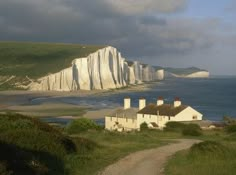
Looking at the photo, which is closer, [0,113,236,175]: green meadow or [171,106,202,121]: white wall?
[0,113,236,175]: green meadow

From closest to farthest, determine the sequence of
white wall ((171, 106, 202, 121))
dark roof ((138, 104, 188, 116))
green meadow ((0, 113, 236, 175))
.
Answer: green meadow ((0, 113, 236, 175)) → white wall ((171, 106, 202, 121)) → dark roof ((138, 104, 188, 116))

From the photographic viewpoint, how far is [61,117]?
67688 millimetres

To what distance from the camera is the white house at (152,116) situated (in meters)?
42.3

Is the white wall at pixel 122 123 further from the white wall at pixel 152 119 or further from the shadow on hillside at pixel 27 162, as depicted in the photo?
the shadow on hillside at pixel 27 162

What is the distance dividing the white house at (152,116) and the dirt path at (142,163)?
78.9 feet

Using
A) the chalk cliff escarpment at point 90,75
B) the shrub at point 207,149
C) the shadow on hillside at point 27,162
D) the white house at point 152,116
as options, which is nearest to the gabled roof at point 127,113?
the white house at point 152,116

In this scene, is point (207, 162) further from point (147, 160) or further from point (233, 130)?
point (233, 130)

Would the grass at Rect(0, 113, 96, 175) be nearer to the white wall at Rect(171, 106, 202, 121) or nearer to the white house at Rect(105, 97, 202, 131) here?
the white house at Rect(105, 97, 202, 131)

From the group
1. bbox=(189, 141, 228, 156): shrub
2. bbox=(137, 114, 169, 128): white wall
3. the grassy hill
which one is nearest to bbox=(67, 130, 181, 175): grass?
bbox=(189, 141, 228, 156): shrub

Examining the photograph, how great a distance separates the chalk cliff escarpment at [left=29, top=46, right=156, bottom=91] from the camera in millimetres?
141375

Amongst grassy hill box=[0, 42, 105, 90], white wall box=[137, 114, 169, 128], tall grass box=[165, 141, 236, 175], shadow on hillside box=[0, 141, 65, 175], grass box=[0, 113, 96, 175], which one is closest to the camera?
shadow on hillside box=[0, 141, 65, 175]

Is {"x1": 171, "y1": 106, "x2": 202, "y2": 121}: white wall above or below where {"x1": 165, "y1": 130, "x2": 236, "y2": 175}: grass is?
below

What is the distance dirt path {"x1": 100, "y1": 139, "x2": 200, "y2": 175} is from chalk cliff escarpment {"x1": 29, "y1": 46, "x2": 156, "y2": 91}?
125m

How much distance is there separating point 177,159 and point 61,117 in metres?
54.2
